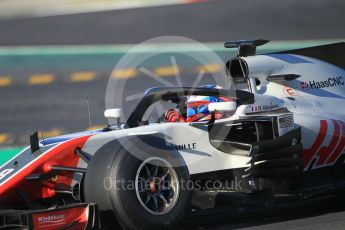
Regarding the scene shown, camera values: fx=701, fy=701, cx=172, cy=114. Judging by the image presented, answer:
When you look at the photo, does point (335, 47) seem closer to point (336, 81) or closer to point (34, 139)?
point (336, 81)

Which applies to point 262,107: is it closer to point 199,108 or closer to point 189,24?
point 199,108

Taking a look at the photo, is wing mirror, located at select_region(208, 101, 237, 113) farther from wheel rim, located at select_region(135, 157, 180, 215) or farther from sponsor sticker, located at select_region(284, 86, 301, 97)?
sponsor sticker, located at select_region(284, 86, 301, 97)

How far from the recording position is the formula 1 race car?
18.0ft

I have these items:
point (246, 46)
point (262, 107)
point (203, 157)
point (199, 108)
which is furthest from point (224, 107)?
point (246, 46)

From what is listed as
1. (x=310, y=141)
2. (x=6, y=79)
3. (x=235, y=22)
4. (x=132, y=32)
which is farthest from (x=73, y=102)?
(x=310, y=141)

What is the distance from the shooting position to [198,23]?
551 inches

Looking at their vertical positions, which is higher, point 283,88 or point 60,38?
point 60,38

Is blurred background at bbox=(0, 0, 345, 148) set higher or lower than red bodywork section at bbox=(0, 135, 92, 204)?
higher

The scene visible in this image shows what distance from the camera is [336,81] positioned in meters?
7.52

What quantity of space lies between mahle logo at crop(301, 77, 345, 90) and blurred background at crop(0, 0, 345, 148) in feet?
14.1

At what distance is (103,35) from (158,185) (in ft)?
27.1

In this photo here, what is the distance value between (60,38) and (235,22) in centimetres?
347

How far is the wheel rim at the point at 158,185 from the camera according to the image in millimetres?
5613

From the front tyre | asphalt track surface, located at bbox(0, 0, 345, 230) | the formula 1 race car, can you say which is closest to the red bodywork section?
the formula 1 race car
